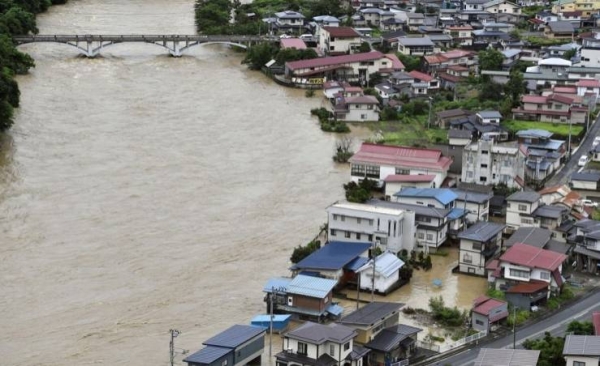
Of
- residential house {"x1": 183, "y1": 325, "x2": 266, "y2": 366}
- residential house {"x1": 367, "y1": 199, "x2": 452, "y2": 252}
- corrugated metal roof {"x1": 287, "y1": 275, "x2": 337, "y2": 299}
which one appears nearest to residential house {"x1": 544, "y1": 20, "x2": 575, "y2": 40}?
residential house {"x1": 367, "y1": 199, "x2": 452, "y2": 252}

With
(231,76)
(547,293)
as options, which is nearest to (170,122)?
(231,76)

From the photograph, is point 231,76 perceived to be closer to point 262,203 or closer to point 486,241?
point 262,203

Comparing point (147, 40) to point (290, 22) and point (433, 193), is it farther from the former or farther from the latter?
point (433, 193)

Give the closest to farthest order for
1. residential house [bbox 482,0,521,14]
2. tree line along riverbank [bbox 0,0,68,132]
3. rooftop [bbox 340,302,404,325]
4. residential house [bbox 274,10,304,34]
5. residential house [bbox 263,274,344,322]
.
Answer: rooftop [bbox 340,302,404,325], residential house [bbox 263,274,344,322], tree line along riverbank [bbox 0,0,68,132], residential house [bbox 274,10,304,34], residential house [bbox 482,0,521,14]

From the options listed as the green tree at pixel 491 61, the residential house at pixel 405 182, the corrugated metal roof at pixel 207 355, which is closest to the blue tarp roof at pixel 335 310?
the corrugated metal roof at pixel 207 355

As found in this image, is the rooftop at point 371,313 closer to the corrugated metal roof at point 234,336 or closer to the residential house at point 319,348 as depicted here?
the residential house at point 319,348

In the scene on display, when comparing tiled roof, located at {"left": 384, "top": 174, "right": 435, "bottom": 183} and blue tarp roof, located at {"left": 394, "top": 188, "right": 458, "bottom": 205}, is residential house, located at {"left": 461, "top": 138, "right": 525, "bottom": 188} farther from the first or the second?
blue tarp roof, located at {"left": 394, "top": 188, "right": 458, "bottom": 205}
